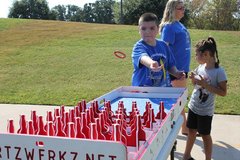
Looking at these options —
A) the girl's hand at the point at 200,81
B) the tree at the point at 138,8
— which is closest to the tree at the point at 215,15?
the tree at the point at 138,8

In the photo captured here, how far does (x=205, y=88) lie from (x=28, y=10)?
181 feet

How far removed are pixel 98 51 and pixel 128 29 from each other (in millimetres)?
6594

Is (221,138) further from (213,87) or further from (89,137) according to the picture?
(89,137)

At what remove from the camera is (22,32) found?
21531 millimetres

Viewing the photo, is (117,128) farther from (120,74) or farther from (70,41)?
(70,41)

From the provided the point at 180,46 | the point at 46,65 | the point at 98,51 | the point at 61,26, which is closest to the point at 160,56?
the point at 180,46

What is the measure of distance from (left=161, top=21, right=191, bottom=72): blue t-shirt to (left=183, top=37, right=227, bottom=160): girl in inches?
31.4

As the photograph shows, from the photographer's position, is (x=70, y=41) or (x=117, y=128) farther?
(x=70, y=41)

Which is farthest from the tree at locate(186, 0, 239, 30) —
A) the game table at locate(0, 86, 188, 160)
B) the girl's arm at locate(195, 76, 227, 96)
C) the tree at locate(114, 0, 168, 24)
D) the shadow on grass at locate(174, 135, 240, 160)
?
the game table at locate(0, 86, 188, 160)

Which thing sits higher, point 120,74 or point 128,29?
point 128,29

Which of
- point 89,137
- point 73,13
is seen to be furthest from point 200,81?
point 73,13

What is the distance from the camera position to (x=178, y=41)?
4.67m

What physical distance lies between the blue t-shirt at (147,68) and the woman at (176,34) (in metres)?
1.01

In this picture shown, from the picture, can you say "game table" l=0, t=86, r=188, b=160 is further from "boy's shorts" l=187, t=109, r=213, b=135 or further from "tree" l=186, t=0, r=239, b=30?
"tree" l=186, t=0, r=239, b=30
